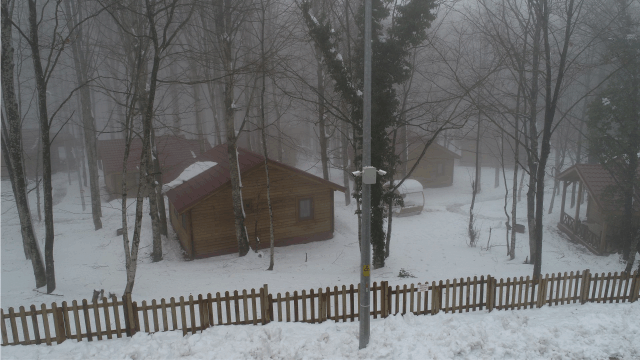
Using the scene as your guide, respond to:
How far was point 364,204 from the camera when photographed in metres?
6.95

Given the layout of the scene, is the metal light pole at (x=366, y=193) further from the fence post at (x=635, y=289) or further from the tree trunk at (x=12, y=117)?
the tree trunk at (x=12, y=117)

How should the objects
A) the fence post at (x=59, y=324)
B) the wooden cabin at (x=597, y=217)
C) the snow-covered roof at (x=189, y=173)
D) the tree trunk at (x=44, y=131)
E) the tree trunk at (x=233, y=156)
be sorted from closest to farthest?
the fence post at (x=59, y=324) → the tree trunk at (x=44, y=131) → the tree trunk at (x=233, y=156) → the wooden cabin at (x=597, y=217) → the snow-covered roof at (x=189, y=173)

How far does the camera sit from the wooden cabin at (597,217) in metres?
16.7

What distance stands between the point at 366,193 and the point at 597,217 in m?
18.5

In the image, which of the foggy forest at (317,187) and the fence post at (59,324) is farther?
the foggy forest at (317,187)

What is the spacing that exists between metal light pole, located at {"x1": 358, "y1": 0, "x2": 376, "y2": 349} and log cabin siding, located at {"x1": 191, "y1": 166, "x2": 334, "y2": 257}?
8.86 metres

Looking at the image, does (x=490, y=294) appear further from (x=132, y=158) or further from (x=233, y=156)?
(x=132, y=158)

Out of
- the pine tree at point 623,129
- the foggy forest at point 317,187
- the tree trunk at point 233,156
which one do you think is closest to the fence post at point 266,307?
the foggy forest at point 317,187

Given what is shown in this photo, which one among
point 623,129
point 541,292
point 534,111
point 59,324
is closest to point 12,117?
point 59,324

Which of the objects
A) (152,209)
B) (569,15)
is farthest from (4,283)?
(569,15)

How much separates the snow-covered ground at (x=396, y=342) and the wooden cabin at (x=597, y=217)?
1056cm

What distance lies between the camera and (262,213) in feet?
53.2

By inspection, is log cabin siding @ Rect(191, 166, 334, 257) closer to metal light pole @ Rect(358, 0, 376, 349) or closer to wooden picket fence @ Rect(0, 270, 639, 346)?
wooden picket fence @ Rect(0, 270, 639, 346)

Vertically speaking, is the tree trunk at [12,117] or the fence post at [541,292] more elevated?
the tree trunk at [12,117]
